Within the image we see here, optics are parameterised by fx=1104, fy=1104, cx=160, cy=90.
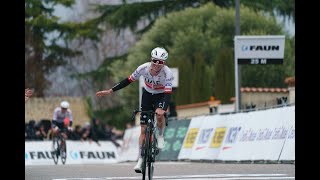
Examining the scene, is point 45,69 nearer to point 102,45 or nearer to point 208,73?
point 102,45

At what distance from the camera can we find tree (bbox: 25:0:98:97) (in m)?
69.9

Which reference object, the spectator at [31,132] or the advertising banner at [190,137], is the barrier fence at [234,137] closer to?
the advertising banner at [190,137]

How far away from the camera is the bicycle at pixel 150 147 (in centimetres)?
1711

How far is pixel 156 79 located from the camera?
1778 cm

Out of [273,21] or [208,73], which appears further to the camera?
[273,21]

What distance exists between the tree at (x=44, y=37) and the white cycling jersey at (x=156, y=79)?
51.8 m

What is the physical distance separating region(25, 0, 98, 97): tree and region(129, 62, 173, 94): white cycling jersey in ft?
170

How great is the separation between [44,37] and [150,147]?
183ft

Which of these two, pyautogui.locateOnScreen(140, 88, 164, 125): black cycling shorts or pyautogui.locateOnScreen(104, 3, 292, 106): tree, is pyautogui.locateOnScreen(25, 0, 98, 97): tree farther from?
pyautogui.locateOnScreen(140, 88, 164, 125): black cycling shorts

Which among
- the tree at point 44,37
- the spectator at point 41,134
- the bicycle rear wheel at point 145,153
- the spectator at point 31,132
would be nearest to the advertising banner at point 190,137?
the spectator at point 41,134

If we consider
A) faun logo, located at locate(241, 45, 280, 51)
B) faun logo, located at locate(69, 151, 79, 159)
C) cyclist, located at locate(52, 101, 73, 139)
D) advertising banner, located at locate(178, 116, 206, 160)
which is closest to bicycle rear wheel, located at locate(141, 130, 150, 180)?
advertising banner, located at locate(178, 116, 206, 160)

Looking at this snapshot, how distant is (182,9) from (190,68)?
14606 millimetres

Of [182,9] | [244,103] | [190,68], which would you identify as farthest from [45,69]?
[244,103]
